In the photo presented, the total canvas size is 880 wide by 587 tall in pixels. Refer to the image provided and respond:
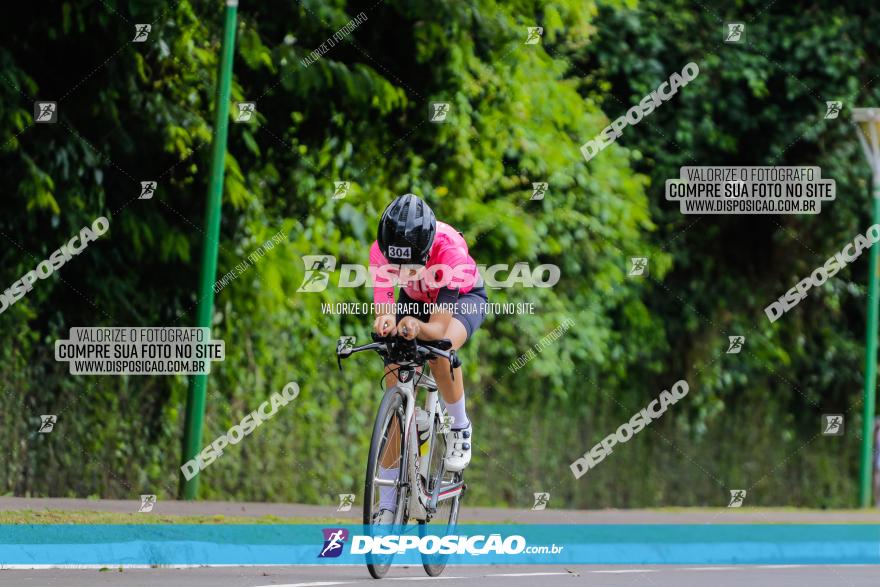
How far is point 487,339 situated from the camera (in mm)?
19547

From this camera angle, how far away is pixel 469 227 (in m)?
18.3

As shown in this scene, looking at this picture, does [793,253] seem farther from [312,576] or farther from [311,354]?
[312,576]

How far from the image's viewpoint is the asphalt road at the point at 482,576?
902cm

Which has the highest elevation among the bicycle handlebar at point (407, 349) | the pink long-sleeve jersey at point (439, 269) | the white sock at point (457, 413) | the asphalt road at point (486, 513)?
the pink long-sleeve jersey at point (439, 269)

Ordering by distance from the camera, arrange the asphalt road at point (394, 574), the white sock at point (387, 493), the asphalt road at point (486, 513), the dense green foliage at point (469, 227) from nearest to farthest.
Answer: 1. the white sock at point (387, 493)
2. the asphalt road at point (394, 574)
3. the asphalt road at point (486, 513)
4. the dense green foliage at point (469, 227)

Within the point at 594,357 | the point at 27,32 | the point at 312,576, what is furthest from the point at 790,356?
the point at 312,576

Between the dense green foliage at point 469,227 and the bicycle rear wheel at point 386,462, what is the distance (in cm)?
634

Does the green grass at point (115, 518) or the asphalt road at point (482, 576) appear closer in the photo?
the asphalt road at point (482, 576)

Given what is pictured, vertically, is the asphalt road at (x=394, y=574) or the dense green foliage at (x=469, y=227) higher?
the dense green foliage at (x=469, y=227)

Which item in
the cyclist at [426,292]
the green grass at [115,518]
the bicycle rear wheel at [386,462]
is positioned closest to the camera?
the bicycle rear wheel at [386,462]

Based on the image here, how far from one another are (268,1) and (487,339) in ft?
18.2

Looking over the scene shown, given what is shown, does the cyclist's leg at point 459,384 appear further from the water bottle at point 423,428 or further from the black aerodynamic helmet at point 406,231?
the black aerodynamic helmet at point 406,231

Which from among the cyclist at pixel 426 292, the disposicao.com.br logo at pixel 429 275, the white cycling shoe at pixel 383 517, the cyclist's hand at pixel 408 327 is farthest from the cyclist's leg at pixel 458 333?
the white cycling shoe at pixel 383 517

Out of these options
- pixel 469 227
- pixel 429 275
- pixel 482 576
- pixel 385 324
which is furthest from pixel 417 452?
pixel 469 227
